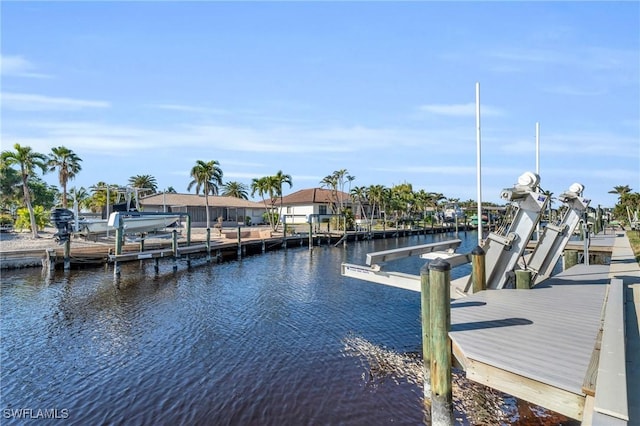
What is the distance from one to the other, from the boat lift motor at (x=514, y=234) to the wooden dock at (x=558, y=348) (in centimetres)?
47

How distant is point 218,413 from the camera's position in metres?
6.40

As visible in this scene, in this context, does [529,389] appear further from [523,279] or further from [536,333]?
[523,279]

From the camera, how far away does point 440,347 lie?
495cm

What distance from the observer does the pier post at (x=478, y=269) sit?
8.14 m

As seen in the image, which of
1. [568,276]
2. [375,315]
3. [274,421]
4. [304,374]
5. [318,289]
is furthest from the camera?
[318,289]

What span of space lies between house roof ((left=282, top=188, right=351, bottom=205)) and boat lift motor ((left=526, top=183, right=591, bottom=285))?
146ft

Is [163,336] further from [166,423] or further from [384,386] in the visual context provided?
[384,386]

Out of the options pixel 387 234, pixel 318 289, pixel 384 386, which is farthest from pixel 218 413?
pixel 387 234

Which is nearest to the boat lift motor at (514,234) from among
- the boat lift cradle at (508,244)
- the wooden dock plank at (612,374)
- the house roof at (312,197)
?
the boat lift cradle at (508,244)

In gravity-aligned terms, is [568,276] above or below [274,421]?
above

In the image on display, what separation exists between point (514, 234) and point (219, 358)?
7.36 meters

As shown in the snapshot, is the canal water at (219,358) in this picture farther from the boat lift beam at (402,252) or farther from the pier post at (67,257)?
the pier post at (67,257)

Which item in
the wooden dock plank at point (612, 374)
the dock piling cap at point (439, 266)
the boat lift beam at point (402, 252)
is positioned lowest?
the wooden dock plank at point (612, 374)

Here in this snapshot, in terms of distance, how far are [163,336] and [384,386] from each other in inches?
246
